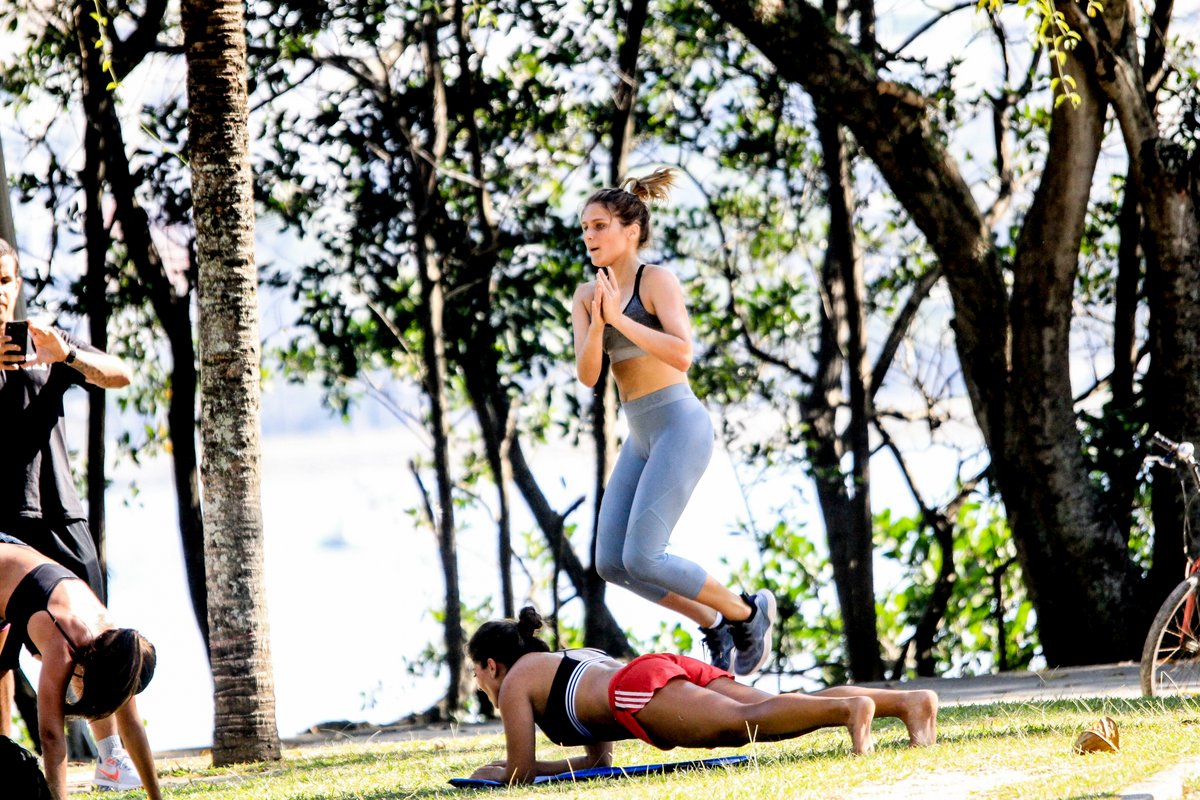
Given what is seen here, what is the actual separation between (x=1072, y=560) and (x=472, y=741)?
4.85 m

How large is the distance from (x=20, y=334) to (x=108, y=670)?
4.69 ft

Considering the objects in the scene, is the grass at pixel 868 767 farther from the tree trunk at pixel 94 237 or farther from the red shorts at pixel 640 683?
the tree trunk at pixel 94 237

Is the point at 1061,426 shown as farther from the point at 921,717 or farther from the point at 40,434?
the point at 40,434

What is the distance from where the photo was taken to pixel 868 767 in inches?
169

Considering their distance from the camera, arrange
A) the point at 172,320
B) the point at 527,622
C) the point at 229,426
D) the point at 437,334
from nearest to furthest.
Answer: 1. the point at 527,622
2. the point at 229,426
3. the point at 172,320
4. the point at 437,334

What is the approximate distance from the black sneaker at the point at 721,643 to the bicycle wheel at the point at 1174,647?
8.61 ft

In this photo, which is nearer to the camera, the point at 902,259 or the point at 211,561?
the point at 211,561

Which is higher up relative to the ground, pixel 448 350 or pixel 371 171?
pixel 371 171

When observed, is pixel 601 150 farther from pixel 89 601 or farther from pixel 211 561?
pixel 89 601

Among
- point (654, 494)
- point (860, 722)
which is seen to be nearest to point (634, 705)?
point (860, 722)

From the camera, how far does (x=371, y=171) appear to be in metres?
11.6

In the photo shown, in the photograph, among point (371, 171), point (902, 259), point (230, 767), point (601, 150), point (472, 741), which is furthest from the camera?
point (902, 259)

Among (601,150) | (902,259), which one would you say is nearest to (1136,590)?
(902,259)

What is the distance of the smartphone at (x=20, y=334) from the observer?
4.93 meters
